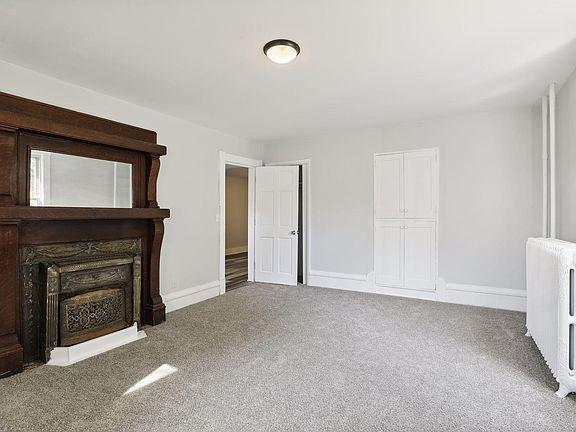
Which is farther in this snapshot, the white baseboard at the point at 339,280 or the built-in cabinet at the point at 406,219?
the white baseboard at the point at 339,280

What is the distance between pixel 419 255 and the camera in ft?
14.8

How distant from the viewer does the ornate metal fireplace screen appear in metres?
2.64

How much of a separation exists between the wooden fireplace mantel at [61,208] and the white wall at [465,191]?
271cm

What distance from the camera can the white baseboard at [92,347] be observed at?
8.73 feet

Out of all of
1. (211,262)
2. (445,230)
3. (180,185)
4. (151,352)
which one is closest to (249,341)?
(151,352)

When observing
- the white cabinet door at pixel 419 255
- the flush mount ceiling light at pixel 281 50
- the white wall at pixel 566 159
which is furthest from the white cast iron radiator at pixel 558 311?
the flush mount ceiling light at pixel 281 50

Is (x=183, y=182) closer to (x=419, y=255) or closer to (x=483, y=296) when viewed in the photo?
(x=419, y=255)

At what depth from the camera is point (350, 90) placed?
3.32m

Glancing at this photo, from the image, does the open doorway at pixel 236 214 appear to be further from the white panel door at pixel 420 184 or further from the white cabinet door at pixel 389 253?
the white panel door at pixel 420 184

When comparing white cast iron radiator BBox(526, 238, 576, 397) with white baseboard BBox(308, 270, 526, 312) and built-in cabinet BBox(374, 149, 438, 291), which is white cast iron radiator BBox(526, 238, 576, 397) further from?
built-in cabinet BBox(374, 149, 438, 291)

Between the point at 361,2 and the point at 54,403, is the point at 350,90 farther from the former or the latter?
the point at 54,403

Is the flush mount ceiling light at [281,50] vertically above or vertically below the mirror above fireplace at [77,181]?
above

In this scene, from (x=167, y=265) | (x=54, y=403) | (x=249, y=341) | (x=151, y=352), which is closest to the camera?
(x=54, y=403)

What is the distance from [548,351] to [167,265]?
374cm
